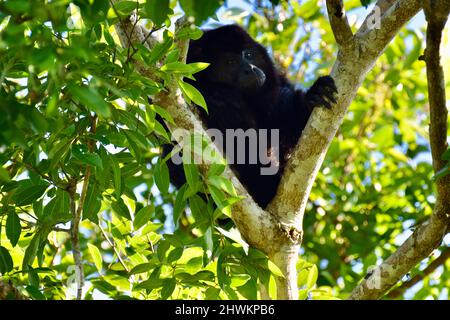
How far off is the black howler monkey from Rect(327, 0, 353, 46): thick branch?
48 centimetres

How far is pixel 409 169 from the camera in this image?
574 cm

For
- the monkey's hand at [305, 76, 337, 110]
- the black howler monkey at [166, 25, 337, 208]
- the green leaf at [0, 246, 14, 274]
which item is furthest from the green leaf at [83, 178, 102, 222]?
the monkey's hand at [305, 76, 337, 110]

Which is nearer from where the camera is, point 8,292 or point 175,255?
point 8,292

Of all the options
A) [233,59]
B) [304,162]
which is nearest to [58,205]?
[304,162]

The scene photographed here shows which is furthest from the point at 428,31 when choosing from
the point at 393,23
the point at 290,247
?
the point at 290,247

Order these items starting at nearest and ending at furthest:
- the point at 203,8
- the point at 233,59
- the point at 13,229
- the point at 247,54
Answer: the point at 203,8 < the point at 13,229 < the point at 233,59 < the point at 247,54

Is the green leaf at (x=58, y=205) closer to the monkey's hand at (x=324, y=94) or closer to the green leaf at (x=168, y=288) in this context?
the green leaf at (x=168, y=288)

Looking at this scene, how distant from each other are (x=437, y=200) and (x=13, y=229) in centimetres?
211

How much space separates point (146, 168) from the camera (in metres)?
3.84

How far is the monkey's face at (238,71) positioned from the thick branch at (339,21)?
4.77 ft

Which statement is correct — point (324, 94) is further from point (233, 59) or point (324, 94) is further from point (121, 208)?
point (233, 59)

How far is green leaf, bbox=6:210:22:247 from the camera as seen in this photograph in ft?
10.3

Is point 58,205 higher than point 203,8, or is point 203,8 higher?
point 203,8
